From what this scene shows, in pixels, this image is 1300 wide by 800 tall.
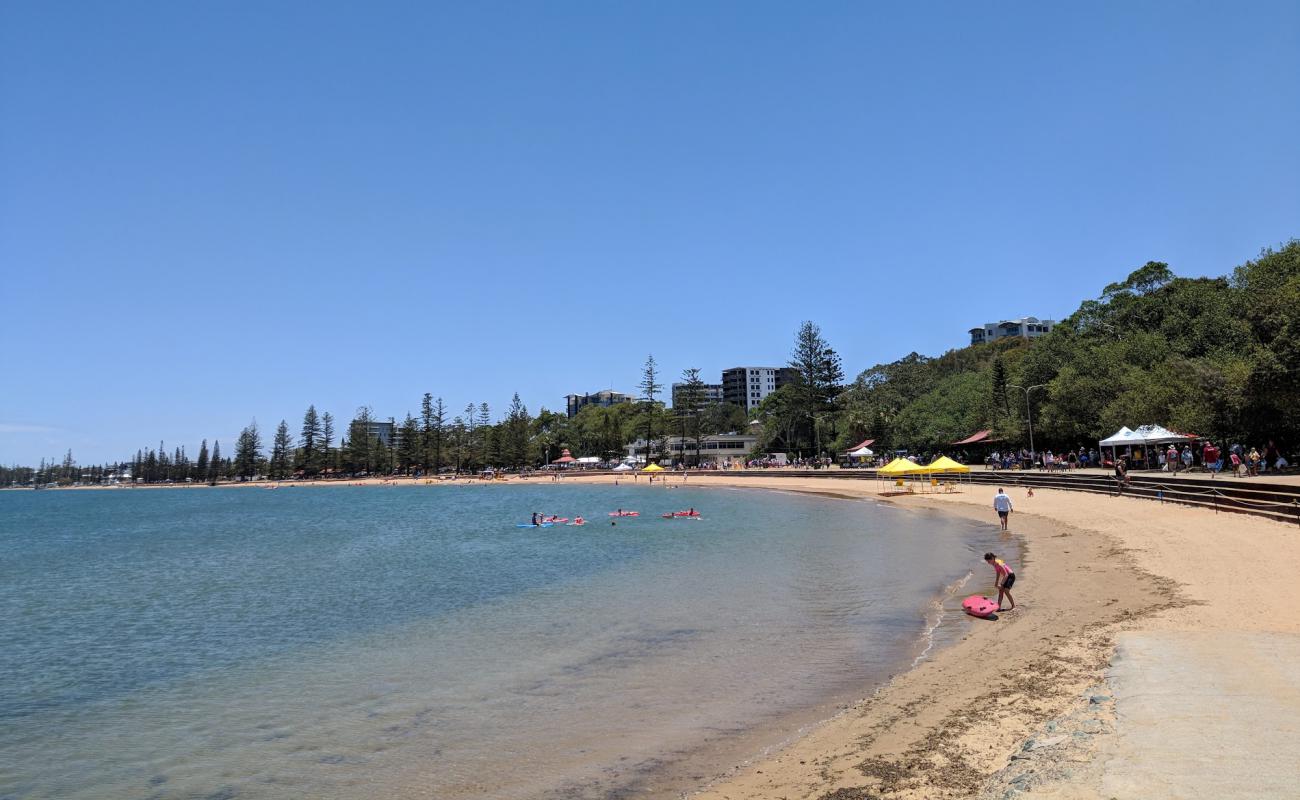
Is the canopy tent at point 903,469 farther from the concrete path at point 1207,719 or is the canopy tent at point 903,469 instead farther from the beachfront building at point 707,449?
the beachfront building at point 707,449

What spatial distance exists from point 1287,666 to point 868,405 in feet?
274

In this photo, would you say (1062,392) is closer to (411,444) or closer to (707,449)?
(707,449)

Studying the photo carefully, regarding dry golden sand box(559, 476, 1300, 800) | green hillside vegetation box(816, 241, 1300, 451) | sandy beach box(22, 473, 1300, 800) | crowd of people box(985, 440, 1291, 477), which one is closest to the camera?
sandy beach box(22, 473, 1300, 800)

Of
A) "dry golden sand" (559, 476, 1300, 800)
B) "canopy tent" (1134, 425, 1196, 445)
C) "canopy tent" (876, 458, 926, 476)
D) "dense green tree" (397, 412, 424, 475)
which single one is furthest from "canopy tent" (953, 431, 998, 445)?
"dense green tree" (397, 412, 424, 475)

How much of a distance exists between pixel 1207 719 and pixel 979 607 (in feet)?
24.0

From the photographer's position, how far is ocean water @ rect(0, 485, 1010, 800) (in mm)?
7820

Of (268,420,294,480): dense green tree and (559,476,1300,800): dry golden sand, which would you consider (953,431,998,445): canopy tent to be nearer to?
(559,476,1300,800): dry golden sand

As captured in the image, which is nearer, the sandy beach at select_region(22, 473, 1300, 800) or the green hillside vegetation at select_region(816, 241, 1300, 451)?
the sandy beach at select_region(22, 473, 1300, 800)

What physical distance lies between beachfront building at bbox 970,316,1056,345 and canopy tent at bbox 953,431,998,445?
115170mm

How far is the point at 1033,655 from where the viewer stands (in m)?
9.45

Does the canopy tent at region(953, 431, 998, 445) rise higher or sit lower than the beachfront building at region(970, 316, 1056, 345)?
lower

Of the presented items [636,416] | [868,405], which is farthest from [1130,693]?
[636,416]

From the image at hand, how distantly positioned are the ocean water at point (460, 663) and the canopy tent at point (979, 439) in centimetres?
3749

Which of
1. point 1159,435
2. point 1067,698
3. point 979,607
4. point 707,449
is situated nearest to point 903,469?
point 1159,435
